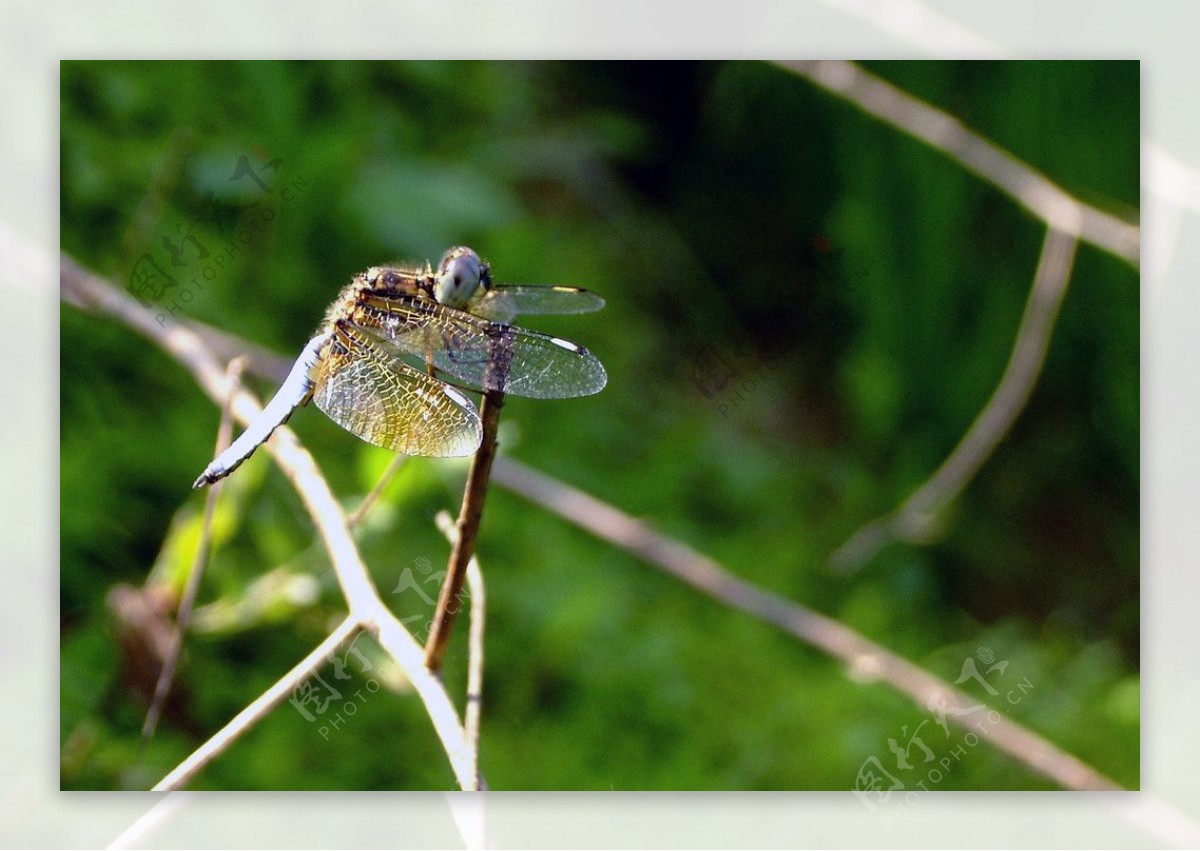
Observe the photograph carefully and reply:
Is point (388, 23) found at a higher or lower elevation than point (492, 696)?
higher

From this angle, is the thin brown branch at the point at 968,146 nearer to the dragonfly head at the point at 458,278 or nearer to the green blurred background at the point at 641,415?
the green blurred background at the point at 641,415

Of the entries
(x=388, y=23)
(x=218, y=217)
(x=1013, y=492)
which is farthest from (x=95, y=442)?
(x=1013, y=492)

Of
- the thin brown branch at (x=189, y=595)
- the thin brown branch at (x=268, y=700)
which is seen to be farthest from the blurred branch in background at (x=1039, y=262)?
the thin brown branch at (x=268, y=700)

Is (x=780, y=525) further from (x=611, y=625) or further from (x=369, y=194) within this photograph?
(x=369, y=194)

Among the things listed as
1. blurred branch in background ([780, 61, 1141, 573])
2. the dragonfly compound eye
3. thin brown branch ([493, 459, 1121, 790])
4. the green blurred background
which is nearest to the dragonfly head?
the dragonfly compound eye

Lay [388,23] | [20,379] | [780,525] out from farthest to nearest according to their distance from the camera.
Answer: [780,525]
[388,23]
[20,379]

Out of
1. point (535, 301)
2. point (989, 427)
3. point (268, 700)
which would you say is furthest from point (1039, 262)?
point (268, 700)

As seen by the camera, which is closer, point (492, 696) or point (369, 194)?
point (492, 696)
